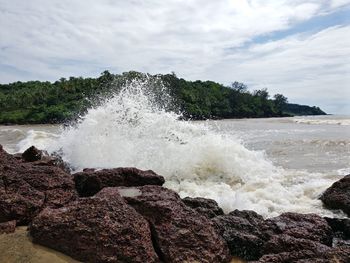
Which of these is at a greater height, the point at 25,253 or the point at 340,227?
the point at 25,253

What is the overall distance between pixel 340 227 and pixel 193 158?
5.28 meters

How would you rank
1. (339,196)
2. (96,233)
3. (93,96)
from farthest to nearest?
(93,96), (339,196), (96,233)

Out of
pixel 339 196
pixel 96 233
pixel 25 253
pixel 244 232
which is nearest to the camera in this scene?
pixel 25 253

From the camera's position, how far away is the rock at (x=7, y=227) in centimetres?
438

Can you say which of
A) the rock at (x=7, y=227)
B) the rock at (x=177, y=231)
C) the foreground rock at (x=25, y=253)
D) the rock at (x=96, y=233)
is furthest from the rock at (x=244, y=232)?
the rock at (x=7, y=227)

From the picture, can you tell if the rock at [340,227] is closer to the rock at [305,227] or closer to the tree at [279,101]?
the rock at [305,227]

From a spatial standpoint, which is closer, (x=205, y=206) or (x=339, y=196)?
(x=205, y=206)

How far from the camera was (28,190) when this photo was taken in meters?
5.27

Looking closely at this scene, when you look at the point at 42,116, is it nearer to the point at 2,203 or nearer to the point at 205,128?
the point at 205,128

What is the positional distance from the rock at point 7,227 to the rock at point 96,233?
0.32 m

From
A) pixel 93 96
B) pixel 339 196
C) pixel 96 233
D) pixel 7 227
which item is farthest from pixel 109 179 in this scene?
pixel 93 96

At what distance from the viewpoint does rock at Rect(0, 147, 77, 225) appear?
4895 millimetres

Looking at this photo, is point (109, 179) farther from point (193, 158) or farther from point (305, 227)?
point (193, 158)

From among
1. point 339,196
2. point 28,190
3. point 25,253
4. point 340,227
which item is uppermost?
point 28,190
